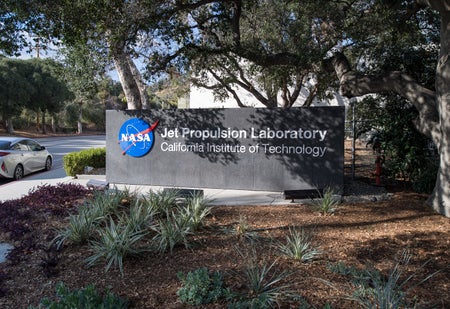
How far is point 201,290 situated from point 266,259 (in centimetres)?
119

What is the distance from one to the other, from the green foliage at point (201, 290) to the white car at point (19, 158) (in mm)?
11659

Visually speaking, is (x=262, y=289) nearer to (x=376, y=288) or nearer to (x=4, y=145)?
(x=376, y=288)

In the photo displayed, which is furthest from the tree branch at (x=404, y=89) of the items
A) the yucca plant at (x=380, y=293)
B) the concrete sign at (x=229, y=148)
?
the yucca plant at (x=380, y=293)

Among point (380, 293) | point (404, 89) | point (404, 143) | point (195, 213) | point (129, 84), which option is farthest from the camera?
point (129, 84)

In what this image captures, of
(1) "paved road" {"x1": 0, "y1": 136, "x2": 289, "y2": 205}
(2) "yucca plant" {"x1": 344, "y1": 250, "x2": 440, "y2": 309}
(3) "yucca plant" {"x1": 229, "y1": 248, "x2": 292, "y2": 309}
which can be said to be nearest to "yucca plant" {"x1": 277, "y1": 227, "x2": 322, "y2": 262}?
(3) "yucca plant" {"x1": 229, "y1": 248, "x2": 292, "y2": 309}

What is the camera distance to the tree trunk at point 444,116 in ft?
21.7

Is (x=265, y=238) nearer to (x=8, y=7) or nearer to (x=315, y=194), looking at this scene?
(x=315, y=194)

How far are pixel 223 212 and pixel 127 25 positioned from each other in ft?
14.7

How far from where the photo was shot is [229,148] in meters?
10.3

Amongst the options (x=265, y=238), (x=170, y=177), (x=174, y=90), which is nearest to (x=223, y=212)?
(x=265, y=238)

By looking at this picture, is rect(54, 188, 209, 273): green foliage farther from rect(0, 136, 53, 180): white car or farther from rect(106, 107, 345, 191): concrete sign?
rect(0, 136, 53, 180): white car

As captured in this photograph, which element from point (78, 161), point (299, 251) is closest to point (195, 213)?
point (299, 251)

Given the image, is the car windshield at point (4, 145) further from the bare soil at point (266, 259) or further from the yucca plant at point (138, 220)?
the yucca plant at point (138, 220)

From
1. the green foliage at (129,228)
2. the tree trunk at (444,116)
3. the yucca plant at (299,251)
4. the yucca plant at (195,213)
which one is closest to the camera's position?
the yucca plant at (299,251)
